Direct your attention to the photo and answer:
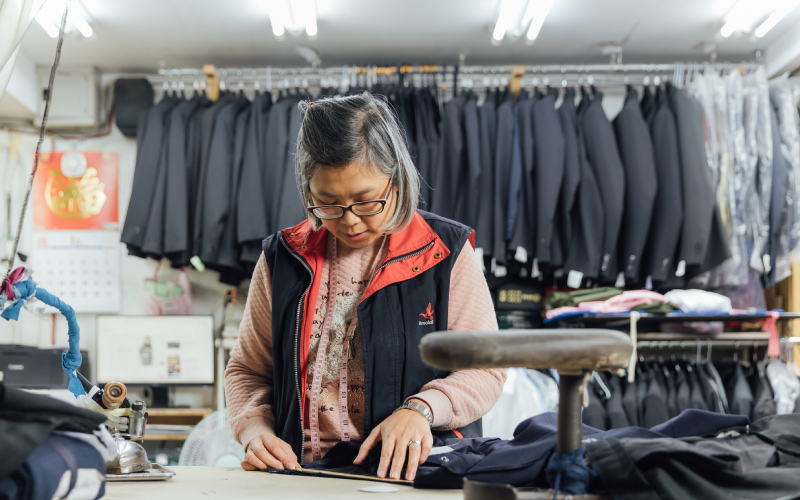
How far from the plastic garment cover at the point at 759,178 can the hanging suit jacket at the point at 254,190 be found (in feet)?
7.98

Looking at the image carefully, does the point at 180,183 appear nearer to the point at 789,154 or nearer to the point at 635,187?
the point at 635,187

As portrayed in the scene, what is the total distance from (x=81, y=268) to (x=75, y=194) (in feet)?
1.45

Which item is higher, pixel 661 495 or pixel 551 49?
pixel 551 49

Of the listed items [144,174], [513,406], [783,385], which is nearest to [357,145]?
[513,406]

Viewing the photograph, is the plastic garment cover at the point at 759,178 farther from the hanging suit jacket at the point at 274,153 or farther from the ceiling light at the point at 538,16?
the hanging suit jacket at the point at 274,153

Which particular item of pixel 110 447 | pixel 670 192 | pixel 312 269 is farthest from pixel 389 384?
pixel 670 192

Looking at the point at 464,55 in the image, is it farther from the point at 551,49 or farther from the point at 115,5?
the point at 115,5

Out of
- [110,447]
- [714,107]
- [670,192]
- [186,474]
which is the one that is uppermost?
[714,107]

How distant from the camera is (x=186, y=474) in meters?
1.17

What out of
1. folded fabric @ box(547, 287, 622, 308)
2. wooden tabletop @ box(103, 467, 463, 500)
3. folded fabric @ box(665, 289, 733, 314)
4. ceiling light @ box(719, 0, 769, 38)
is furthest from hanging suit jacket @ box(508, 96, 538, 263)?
wooden tabletop @ box(103, 467, 463, 500)

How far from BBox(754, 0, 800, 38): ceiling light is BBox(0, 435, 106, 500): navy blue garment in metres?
3.55

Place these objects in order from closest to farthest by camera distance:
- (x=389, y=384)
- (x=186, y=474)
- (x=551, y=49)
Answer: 1. (x=186, y=474)
2. (x=389, y=384)
3. (x=551, y=49)

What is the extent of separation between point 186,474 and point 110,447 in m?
0.40

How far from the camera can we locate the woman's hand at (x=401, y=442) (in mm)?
1070
